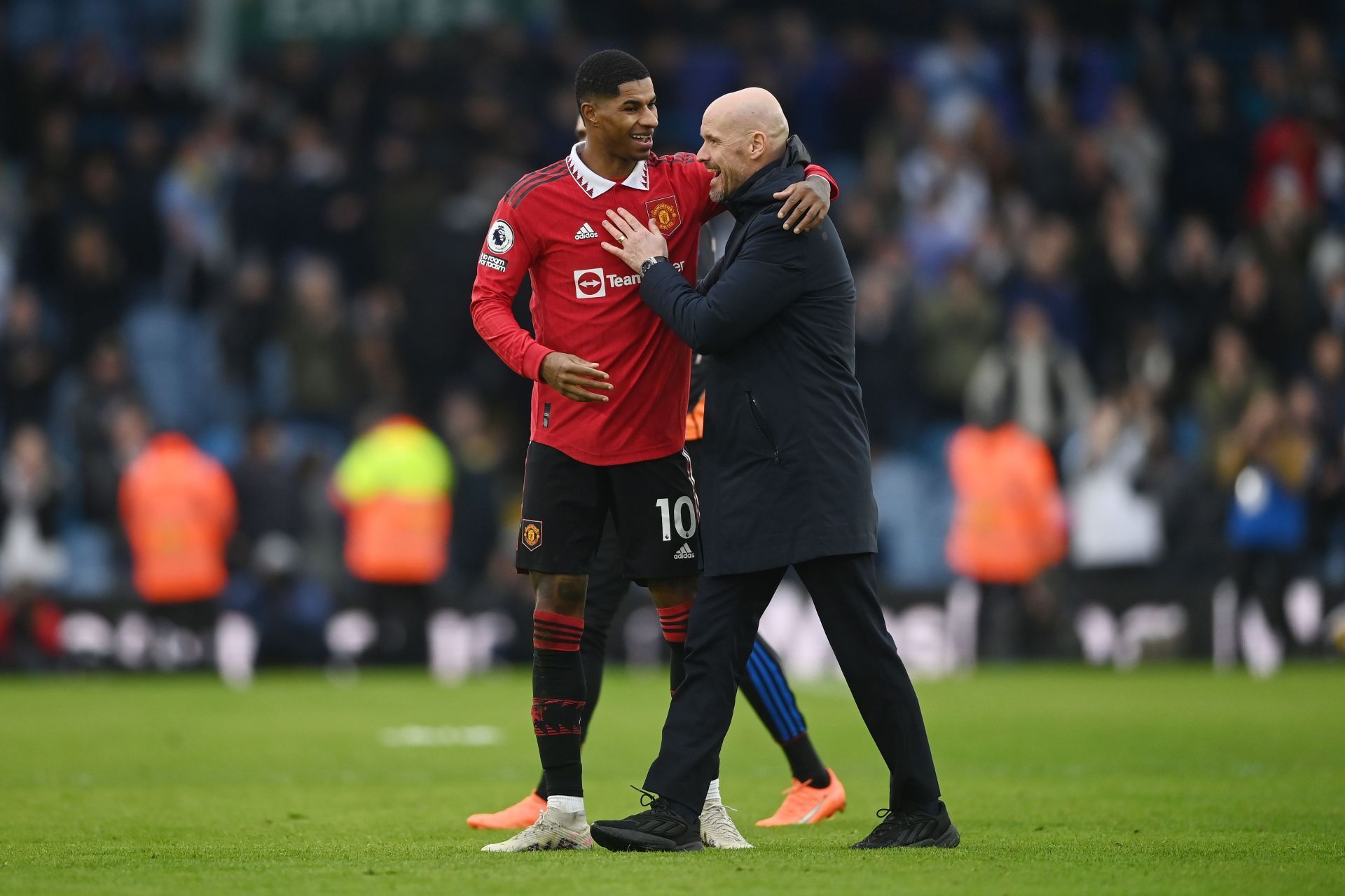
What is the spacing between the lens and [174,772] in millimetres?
9641

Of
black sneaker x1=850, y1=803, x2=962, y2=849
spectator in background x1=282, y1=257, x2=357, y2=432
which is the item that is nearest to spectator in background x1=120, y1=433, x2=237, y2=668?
spectator in background x1=282, y1=257, x2=357, y2=432

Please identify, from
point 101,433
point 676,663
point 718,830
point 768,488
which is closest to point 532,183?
point 768,488

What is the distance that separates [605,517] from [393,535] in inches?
435

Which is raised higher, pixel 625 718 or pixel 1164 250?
pixel 1164 250

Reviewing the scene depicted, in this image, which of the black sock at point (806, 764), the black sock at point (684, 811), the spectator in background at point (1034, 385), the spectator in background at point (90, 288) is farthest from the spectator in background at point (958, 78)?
the black sock at point (684, 811)

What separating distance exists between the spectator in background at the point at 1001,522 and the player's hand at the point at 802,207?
10944 millimetres

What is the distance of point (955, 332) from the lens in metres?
18.8

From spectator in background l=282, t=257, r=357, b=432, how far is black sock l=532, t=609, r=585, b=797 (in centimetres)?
1290

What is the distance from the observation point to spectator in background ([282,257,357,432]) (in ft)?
62.7

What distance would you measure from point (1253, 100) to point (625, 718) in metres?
12.6

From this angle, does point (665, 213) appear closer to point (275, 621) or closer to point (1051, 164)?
point (275, 621)

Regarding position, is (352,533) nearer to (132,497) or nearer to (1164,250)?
(132,497)

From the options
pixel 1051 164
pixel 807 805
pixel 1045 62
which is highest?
pixel 1045 62

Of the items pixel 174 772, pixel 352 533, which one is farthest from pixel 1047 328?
pixel 174 772
